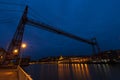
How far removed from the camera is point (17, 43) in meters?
36.0

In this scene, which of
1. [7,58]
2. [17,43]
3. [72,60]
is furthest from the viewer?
[72,60]

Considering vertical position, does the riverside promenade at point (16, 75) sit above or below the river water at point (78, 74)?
above

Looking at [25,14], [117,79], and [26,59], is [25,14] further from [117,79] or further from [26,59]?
[26,59]

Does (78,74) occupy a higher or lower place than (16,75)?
lower

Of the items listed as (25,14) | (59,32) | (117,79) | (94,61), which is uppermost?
(25,14)

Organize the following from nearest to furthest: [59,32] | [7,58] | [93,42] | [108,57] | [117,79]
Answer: [117,79], [7,58], [59,32], [93,42], [108,57]

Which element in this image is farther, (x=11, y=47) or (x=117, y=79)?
(x=11, y=47)

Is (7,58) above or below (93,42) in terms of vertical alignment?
below

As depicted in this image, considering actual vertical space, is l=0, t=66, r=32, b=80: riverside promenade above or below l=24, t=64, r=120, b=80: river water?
above

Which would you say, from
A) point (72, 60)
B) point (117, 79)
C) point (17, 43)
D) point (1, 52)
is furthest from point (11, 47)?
point (72, 60)

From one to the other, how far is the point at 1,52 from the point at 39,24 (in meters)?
17.1

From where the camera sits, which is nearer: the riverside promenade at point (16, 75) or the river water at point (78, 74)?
the riverside promenade at point (16, 75)

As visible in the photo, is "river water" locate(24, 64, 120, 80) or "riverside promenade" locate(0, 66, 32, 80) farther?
"river water" locate(24, 64, 120, 80)

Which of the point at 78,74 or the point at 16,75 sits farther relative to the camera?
the point at 78,74
